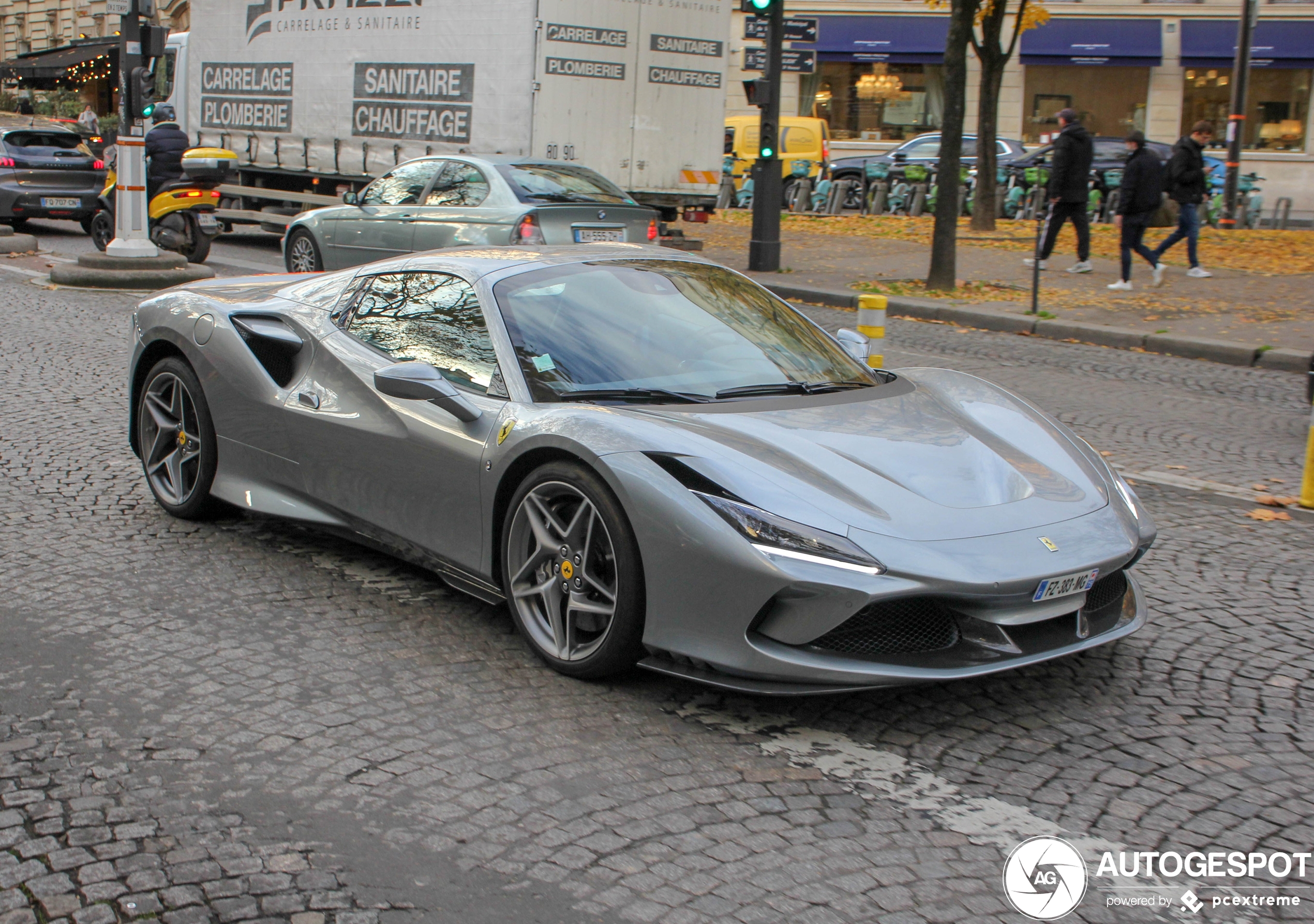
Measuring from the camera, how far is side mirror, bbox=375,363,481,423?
4152 mm

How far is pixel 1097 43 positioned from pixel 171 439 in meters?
36.1

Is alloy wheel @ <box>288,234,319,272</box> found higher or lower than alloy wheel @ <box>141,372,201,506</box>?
higher

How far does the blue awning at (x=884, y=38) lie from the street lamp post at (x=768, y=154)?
77.3 ft

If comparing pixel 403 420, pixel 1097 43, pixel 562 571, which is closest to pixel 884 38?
pixel 1097 43

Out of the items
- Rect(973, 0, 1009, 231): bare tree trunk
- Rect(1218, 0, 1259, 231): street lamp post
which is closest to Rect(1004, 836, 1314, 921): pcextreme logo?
Rect(973, 0, 1009, 231): bare tree trunk

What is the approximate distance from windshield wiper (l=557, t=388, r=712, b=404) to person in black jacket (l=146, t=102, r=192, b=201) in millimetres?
13450

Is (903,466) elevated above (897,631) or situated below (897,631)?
above

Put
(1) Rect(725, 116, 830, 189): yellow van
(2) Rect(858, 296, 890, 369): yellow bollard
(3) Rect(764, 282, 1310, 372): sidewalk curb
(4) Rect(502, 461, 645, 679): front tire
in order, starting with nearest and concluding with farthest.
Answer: (4) Rect(502, 461, 645, 679): front tire → (2) Rect(858, 296, 890, 369): yellow bollard → (3) Rect(764, 282, 1310, 372): sidewalk curb → (1) Rect(725, 116, 830, 189): yellow van

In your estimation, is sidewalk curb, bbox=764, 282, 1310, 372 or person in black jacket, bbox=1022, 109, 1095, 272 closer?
sidewalk curb, bbox=764, 282, 1310, 372

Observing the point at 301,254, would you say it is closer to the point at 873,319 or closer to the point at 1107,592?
the point at 873,319

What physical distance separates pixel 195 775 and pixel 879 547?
180 cm

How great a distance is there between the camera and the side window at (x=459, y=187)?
12.8 m

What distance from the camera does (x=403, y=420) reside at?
4402mm

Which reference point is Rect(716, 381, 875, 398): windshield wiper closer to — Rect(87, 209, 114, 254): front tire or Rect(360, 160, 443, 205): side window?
Rect(360, 160, 443, 205): side window
